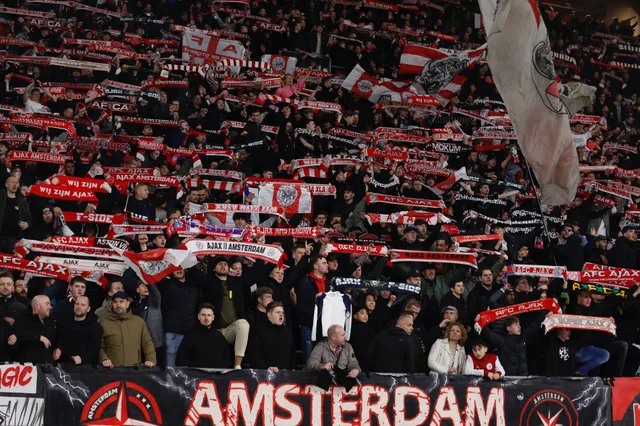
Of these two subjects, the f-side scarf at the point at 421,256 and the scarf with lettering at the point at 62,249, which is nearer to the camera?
the scarf with lettering at the point at 62,249

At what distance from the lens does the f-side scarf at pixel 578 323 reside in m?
13.1

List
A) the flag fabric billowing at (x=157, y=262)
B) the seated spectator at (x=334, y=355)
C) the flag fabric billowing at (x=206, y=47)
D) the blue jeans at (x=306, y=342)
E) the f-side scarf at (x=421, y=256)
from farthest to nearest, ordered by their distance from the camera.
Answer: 1. the flag fabric billowing at (x=206, y=47)
2. the f-side scarf at (x=421, y=256)
3. the blue jeans at (x=306, y=342)
4. the flag fabric billowing at (x=157, y=262)
5. the seated spectator at (x=334, y=355)

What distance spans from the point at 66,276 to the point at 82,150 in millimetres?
5955

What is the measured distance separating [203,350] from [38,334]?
1.63 metres

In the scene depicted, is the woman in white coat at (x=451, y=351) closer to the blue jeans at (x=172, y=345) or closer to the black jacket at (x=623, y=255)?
the blue jeans at (x=172, y=345)

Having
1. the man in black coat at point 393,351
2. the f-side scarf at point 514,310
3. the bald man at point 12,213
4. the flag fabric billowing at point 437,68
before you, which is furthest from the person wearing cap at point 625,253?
the bald man at point 12,213

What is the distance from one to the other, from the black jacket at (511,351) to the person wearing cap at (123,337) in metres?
3.98

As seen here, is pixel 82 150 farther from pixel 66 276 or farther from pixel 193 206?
pixel 66 276

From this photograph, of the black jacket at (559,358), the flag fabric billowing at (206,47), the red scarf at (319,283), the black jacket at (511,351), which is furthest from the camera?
the flag fabric billowing at (206,47)

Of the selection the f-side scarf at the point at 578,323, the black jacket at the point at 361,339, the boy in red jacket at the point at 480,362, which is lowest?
the boy in red jacket at the point at 480,362

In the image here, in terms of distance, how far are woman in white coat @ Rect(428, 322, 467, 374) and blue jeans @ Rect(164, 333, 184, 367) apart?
2717 millimetres

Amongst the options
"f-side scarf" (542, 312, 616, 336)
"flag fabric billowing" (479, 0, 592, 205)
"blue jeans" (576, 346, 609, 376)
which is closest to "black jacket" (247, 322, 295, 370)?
"flag fabric billowing" (479, 0, 592, 205)

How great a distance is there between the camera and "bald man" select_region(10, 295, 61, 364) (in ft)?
34.9

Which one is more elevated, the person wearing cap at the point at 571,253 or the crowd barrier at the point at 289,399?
the person wearing cap at the point at 571,253
